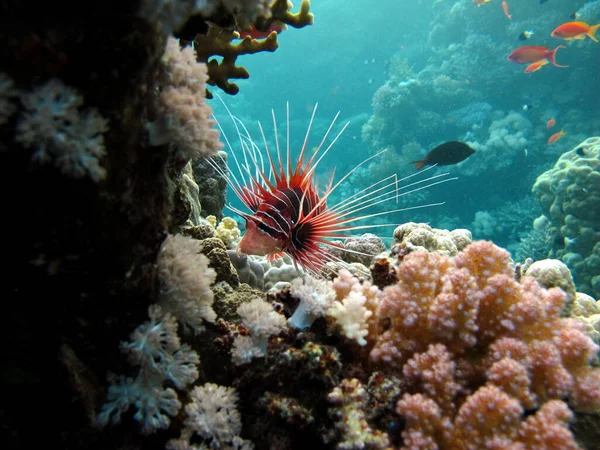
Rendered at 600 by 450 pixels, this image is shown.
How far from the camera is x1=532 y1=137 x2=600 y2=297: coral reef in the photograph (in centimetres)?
877

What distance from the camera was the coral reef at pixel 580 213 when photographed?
8766 mm

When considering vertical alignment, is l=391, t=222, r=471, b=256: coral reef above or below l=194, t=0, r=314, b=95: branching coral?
below

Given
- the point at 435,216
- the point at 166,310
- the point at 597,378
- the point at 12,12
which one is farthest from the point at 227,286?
the point at 435,216

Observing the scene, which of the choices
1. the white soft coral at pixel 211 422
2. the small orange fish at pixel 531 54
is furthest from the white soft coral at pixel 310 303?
the small orange fish at pixel 531 54

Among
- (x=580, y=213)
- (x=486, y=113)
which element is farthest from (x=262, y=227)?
(x=486, y=113)

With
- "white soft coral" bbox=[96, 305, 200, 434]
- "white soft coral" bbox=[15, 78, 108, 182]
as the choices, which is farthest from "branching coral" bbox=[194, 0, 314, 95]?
"white soft coral" bbox=[96, 305, 200, 434]

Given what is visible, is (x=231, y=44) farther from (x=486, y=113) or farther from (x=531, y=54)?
(x=486, y=113)

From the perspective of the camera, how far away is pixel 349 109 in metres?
31.7

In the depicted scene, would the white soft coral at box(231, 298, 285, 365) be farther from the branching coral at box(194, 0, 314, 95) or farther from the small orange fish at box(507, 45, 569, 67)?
the small orange fish at box(507, 45, 569, 67)

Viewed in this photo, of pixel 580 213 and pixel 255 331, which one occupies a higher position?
pixel 580 213

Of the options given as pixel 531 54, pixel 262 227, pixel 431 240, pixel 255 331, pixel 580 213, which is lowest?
pixel 255 331

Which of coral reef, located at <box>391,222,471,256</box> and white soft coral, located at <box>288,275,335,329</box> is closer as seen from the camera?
white soft coral, located at <box>288,275,335,329</box>

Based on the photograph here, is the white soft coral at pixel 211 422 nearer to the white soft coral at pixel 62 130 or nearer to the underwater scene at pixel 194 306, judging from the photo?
the underwater scene at pixel 194 306

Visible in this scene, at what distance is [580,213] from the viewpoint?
9008 mm
